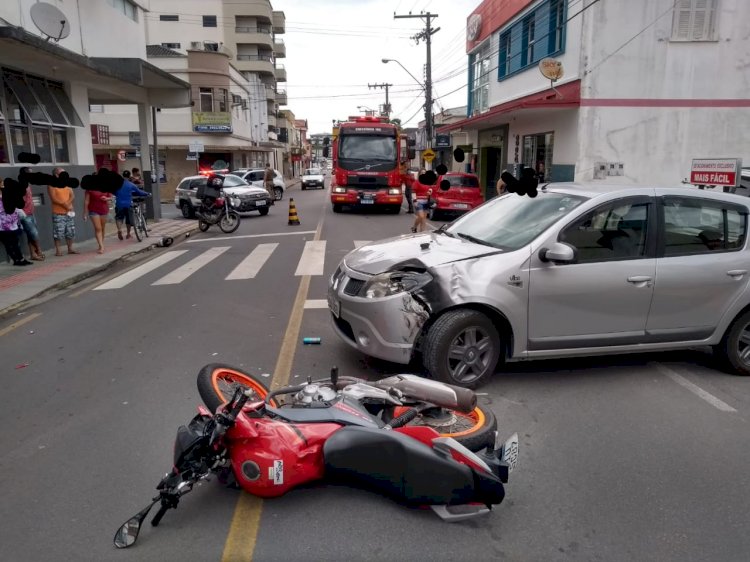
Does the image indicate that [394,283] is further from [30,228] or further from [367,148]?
[367,148]

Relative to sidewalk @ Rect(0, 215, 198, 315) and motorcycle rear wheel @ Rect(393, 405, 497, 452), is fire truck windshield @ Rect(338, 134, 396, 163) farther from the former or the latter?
motorcycle rear wheel @ Rect(393, 405, 497, 452)

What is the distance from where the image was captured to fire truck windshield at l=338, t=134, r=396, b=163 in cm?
2222

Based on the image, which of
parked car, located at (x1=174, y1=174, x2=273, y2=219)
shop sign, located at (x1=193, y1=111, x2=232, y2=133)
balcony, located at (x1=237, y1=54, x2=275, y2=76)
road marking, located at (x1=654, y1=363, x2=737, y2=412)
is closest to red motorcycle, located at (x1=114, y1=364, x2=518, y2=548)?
road marking, located at (x1=654, y1=363, x2=737, y2=412)

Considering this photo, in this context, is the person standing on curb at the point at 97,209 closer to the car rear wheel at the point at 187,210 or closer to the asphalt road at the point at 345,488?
the asphalt road at the point at 345,488

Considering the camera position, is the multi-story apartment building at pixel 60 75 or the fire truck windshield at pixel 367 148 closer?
the multi-story apartment building at pixel 60 75

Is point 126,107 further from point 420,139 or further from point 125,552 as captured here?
point 125,552

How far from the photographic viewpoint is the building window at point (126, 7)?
17.8 metres

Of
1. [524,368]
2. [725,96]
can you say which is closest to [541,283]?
[524,368]

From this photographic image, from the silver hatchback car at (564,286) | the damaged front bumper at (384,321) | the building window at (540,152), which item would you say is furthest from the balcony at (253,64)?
the damaged front bumper at (384,321)

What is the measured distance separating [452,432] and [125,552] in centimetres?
194

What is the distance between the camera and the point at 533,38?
75.0 ft

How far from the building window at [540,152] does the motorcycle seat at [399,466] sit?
62.4 ft

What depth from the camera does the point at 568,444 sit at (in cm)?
417

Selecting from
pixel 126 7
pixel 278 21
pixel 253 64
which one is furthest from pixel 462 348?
pixel 278 21
